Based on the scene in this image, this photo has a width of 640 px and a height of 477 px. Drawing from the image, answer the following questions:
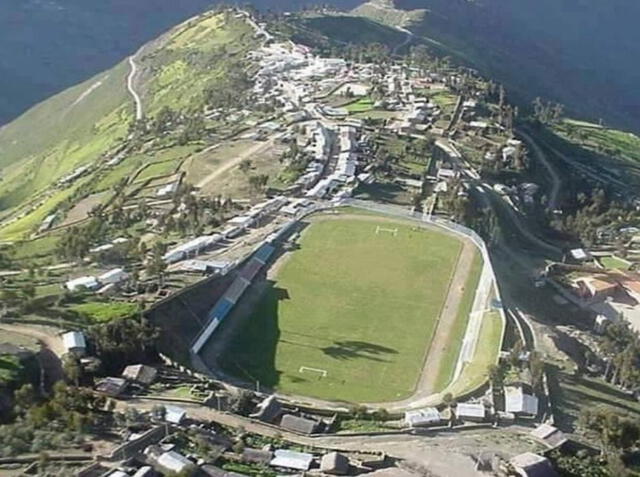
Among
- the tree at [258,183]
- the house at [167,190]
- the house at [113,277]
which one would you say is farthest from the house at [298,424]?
the house at [167,190]

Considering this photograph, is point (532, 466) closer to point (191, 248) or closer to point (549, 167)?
point (191, 248)

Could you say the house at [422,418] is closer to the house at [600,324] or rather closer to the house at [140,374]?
the house at [140,374]

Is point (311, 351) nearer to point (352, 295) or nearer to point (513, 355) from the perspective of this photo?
point (352, 295)

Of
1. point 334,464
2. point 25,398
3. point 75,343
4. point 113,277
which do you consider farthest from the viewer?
point 113,277

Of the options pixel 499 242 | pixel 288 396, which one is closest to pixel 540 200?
pixel 499 242

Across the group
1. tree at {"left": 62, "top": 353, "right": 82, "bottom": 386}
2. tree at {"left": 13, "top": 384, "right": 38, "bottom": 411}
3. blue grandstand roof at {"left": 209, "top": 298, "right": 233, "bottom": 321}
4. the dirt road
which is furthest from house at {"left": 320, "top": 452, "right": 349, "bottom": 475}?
the dirt road

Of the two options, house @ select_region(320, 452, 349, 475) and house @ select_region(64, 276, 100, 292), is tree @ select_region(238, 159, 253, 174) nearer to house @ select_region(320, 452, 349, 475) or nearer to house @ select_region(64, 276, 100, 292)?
house @ select_region(64, 276, 100, 292)

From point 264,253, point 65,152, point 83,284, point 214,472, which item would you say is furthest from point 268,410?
point 65,152
